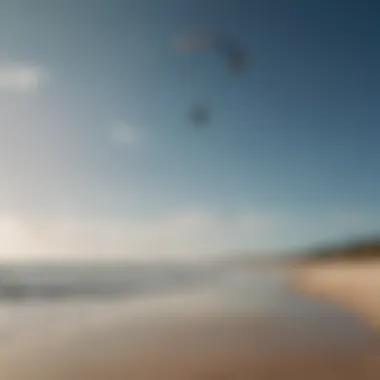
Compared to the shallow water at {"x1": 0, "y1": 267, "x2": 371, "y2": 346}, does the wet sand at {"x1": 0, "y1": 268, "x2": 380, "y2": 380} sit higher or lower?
lower

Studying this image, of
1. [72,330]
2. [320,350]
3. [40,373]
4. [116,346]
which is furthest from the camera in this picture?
[72,330]

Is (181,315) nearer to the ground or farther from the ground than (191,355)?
farther from the ground

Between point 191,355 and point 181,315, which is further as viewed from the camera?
point 181,315

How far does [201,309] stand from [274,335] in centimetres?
490

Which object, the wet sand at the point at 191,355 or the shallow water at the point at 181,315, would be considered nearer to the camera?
the wet sand at the point at 191,355

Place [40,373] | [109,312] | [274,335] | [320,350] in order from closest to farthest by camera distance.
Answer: [40,373] → [320,350] → [274,335] → [109,312]

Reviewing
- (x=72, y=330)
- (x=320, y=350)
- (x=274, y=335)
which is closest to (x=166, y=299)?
(x=72, y=330)

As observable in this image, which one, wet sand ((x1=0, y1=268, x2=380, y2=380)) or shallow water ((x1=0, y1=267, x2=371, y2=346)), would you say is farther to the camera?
Answer: shallow water ((x1=0, y1=267, x2=371, y2=346))

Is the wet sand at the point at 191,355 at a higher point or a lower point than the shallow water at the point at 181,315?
lower

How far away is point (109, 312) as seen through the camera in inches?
570

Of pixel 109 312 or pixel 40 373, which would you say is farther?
pixel 109 312

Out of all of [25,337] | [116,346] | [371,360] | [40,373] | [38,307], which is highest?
[38,307]

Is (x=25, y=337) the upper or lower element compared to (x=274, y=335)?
upper

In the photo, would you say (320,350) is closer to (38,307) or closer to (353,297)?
(353,297)
